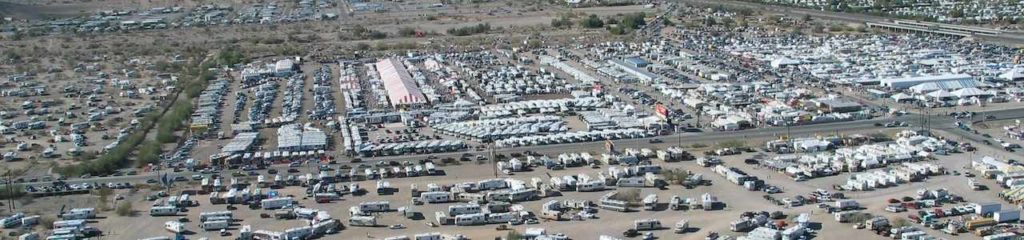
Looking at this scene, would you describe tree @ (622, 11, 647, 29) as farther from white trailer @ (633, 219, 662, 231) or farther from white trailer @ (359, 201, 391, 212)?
white trailer @ (633, 219, 662, 231)

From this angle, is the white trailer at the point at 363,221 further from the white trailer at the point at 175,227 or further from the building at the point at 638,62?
the building at the point at 638,62

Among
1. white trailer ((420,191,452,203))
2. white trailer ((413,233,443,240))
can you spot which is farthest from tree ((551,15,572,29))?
white trailer ((413,233,443,240))

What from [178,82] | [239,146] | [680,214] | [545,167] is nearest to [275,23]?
[178,82]

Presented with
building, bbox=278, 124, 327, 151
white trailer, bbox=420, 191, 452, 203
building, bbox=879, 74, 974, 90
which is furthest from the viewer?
building, bbox=879, 74, 974, 90

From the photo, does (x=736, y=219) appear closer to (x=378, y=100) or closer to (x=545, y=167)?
(x=545, y=167)

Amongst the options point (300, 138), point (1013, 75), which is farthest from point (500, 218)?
point (1013, 75)

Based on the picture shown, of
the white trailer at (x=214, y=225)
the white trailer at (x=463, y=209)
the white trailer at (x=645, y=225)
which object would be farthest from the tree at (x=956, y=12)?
the white trailer at (x=214, y=225)

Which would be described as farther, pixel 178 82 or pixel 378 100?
pixel 178 82

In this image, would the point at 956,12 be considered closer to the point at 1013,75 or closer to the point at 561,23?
the point at 561,23
